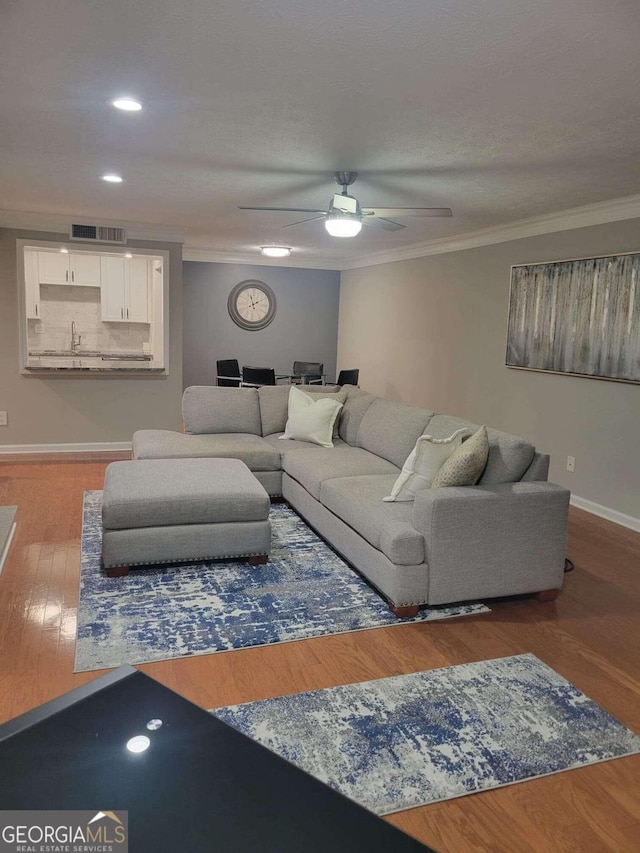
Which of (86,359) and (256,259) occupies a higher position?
(256,259)

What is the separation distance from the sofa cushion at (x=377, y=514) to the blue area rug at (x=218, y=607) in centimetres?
30

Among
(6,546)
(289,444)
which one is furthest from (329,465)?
(6,546)

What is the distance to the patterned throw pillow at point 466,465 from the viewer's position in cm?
323

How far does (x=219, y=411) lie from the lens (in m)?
5.41

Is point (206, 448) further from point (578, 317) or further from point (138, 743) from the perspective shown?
point (138, 743)

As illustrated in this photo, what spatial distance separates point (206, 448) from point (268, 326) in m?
5.25

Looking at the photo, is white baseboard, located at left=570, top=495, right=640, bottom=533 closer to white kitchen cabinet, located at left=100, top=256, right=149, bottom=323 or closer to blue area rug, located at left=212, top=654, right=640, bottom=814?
blue area rug, located at left=212, top=654, right=640, bottom=814

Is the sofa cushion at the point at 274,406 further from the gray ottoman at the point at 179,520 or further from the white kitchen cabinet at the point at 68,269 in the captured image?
the white kitchen cabinet at the point at 68,269

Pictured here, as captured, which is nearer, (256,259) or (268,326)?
(256,259)

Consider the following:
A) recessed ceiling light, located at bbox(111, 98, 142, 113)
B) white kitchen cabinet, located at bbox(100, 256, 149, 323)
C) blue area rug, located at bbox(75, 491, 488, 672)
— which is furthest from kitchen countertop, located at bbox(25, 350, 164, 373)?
recessed ceiling light, located at bbox(111, 98, 142, 113)

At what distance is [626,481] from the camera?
4719 mm

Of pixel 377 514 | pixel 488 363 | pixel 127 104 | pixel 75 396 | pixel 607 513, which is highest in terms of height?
pixel 127 104

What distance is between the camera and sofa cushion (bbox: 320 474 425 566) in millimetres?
3061

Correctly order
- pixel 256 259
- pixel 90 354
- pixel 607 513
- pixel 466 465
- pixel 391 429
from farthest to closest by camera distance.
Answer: pixel 256 259
pixel 90 354
pixel 607 513
pixel 391 429
pixel 466 465
